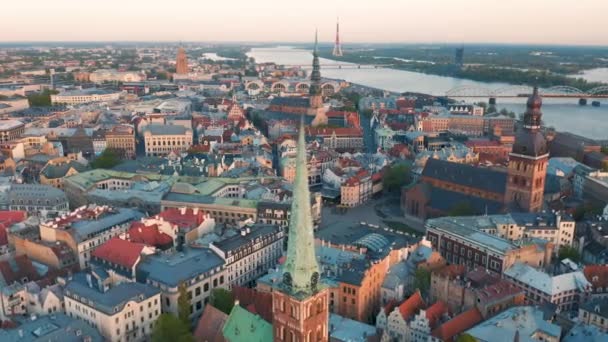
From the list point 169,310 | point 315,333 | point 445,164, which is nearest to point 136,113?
point 445,164

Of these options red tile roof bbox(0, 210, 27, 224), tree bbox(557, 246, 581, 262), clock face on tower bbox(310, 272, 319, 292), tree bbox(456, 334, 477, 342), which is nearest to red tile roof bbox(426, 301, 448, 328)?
tree bbox(456, 334, 477, 342)

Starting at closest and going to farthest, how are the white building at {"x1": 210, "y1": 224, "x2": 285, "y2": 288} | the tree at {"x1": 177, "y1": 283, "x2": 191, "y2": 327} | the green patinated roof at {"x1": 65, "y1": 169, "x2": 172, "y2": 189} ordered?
1. the tree at {"x1": 177, "y1": 283, "x2": 191, "y2": 327}
2. the white building at {"x1": 210, "y1": 224, "x2": 285, "y2": 288}
3. the green patinated roof at {"x1": 65, "y1": 169, "x2": 172, "y2": 189}

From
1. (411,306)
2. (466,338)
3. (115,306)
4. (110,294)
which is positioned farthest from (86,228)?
(466,338)

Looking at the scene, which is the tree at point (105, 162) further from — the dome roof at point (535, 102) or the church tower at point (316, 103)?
the dome roof at point (535, 102)

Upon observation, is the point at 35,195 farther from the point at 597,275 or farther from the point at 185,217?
the point at 597,275

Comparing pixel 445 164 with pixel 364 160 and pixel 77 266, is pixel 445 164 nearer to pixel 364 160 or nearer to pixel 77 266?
pixel 364 160

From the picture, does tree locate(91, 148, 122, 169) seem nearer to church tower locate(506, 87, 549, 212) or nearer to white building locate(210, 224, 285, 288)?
white building locate(210, 224, 285, 288)
